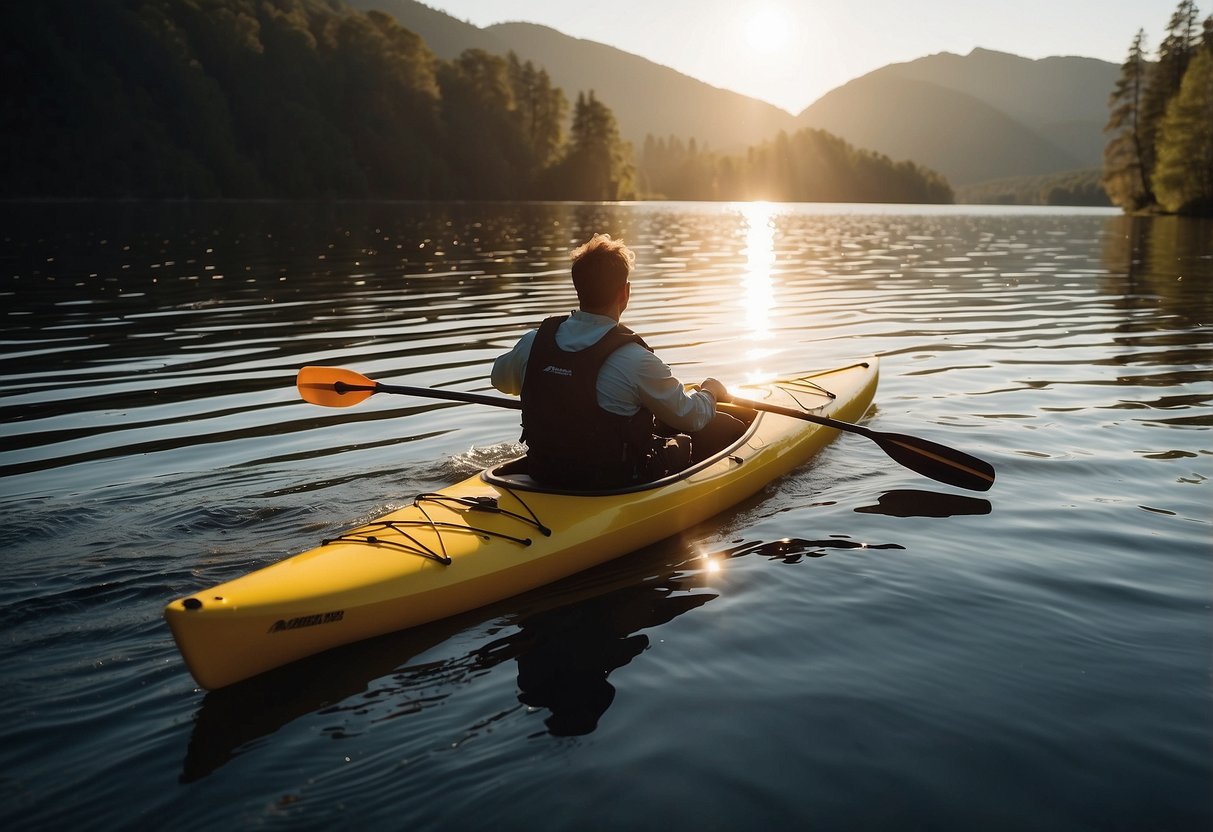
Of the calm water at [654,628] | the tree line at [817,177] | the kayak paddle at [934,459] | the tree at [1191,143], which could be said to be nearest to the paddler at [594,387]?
the calm water at [654,628]

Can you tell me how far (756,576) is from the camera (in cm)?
534

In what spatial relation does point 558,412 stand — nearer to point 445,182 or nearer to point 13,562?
point 13,562

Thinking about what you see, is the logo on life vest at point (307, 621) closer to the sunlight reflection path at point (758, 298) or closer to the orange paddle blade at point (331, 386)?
→ the orange paddle blade at point (331, 386)

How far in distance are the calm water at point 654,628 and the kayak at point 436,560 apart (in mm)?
160

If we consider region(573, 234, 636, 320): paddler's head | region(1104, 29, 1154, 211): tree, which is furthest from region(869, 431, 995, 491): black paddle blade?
region(1104, 29, 1154, 211): tree

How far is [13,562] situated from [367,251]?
76.0 ft

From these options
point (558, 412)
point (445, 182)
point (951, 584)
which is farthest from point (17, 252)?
point (445, 182)

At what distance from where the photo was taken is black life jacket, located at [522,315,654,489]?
5070 mm

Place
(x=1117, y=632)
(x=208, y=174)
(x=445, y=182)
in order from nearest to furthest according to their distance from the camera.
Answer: (x=1117, y=632) < (x=208, y=174) < (x=445, y=182)

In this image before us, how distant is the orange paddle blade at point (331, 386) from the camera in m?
6.93

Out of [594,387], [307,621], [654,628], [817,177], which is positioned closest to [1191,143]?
[594,387]

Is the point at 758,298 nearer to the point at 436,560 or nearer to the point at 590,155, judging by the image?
the point at 436,560

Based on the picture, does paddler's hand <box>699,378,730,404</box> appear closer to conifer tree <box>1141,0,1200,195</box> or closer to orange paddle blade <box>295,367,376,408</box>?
orange paddle blade <box>295,367,376,408</box>

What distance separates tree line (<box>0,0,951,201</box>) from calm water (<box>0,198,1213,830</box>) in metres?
54.3
